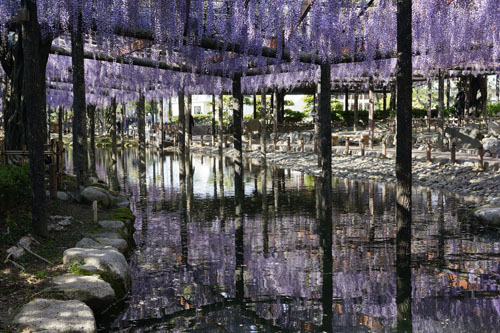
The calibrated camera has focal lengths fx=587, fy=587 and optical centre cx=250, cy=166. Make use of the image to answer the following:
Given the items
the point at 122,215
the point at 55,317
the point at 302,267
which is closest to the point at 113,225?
the point at 122,215

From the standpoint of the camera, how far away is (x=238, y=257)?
29.1 feet

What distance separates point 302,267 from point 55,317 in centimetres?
389

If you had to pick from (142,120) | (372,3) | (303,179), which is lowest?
(303,179)

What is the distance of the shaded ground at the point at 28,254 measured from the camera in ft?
19.5

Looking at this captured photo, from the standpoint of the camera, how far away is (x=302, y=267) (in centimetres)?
823

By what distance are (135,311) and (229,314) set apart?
1037mm

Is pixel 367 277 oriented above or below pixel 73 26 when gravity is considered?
below

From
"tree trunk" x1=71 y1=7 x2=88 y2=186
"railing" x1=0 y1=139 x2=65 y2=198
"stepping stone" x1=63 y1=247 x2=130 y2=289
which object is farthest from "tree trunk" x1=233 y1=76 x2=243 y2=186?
"stepping stone" x1=63 y1=247 x2=130 y2=289

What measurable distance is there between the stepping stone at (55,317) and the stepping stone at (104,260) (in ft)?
3.92

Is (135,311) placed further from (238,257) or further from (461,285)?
(461,285)

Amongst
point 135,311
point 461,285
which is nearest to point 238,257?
point 135,311

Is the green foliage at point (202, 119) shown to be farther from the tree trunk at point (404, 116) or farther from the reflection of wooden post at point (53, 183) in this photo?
the tree trunk at point (404, 116)

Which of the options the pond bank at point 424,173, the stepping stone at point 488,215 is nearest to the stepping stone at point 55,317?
the stepping stone at point 488,215

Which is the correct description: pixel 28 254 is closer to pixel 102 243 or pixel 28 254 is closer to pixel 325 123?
pixel 102 243
